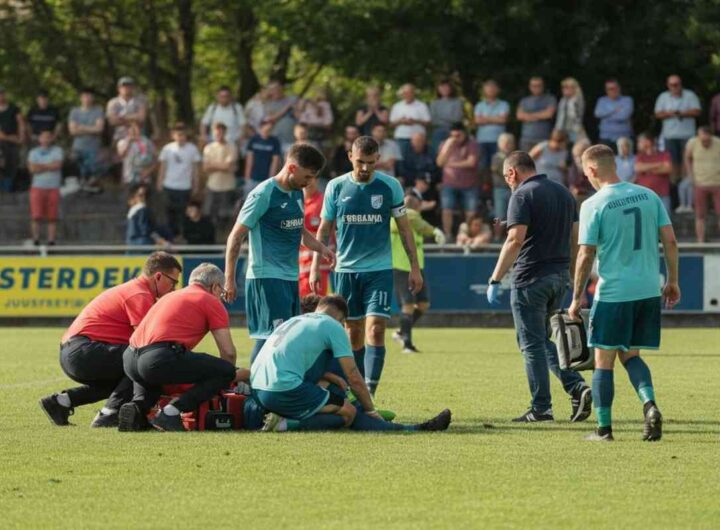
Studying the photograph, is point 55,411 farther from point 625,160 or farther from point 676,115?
point 676,115

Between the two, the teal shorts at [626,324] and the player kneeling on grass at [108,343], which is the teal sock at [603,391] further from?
the player kneeling on grass at [108,343]

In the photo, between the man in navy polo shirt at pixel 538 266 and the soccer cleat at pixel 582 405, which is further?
the soccer cleat at pixel 582 405

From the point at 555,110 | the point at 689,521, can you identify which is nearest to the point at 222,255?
the point at 555,110

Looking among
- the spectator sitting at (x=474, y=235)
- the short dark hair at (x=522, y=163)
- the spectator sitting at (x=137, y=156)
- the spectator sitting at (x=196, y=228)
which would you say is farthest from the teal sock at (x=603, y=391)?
the spectator sitting at (x=137, y=156)

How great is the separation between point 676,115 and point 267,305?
15.8 metres

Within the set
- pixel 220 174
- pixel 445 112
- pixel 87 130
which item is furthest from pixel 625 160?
pixel 87 130

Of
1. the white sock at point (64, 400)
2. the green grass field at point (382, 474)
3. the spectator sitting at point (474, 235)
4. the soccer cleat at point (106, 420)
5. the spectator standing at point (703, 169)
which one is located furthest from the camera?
the spectator standing at point (703, 169)

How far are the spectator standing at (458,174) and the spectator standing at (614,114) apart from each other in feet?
7.26

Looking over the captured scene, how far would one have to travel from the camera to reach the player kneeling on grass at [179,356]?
1081 cm

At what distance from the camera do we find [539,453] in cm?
967

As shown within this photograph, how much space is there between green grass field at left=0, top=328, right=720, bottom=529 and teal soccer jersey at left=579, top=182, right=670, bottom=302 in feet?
3.40

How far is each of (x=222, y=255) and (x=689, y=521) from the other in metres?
18.9

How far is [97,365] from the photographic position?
37.9 ft

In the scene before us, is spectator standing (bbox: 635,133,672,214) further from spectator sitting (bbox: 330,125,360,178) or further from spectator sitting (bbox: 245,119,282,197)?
spectator sitting (bbox: 245,119,282,197)
